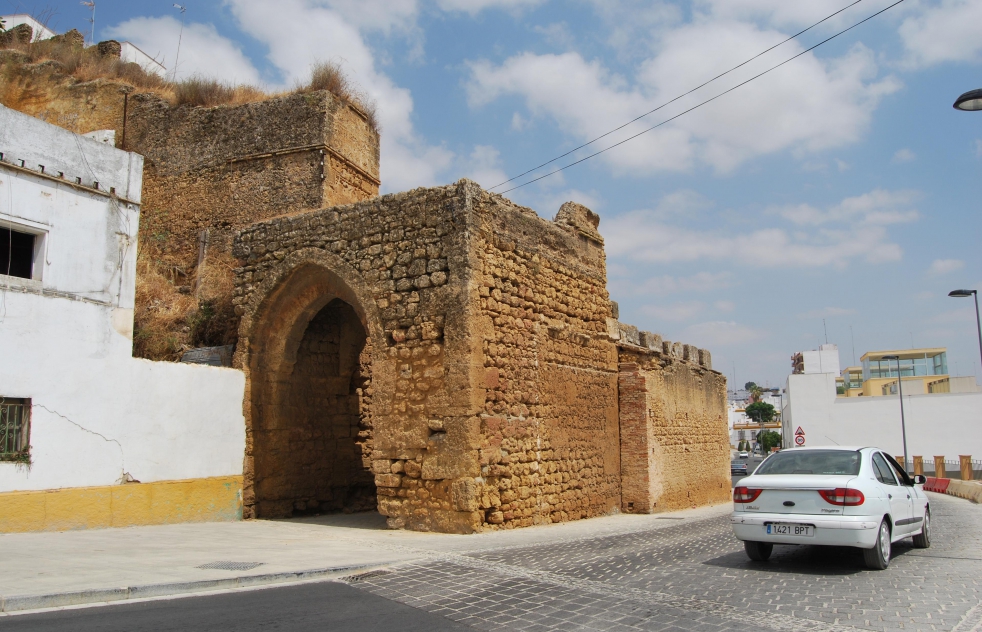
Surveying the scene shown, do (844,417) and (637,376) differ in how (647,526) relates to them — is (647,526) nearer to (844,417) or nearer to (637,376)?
(637,376)

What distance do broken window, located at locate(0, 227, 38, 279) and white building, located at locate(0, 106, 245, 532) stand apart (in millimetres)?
15

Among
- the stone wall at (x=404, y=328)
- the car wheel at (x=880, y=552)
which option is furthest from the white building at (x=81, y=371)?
the car wheel at (x=880, y=552)

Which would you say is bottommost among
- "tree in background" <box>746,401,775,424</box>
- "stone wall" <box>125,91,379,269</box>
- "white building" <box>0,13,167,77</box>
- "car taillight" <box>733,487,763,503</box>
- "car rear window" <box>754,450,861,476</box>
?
"car taillight" <box>733,487,763,503</box>

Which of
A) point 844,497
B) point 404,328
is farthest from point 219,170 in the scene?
point 844,497

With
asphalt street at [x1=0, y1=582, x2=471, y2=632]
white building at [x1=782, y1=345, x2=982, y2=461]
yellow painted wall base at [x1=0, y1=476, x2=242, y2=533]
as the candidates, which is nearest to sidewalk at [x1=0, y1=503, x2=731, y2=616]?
yellow painted wall base at [x1=0, y1=476, x2=242, y2=533]

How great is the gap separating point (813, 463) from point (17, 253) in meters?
9.37

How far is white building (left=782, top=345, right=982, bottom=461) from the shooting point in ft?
147

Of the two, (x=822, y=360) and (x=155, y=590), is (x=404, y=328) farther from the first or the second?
(x=822, y=360)

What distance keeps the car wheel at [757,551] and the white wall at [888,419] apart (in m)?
40.0

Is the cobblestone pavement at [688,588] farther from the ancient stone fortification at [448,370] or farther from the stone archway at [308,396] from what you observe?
the stone archway at [308,396]

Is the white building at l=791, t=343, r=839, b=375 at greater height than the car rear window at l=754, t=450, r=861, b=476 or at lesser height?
greater

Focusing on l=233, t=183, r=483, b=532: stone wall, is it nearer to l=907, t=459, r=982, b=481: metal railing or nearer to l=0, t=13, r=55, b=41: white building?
l=0, t=13, r=55, b=41: white building

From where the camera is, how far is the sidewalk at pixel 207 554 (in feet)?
18.8

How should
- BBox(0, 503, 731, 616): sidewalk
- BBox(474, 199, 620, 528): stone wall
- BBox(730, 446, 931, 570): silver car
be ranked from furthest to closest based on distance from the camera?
BBox(474, 199, 620, 528): stone wall
BBox(730, 446, 931, 570): silver car
BBox(0, 503, 731, 616): sidewalk
